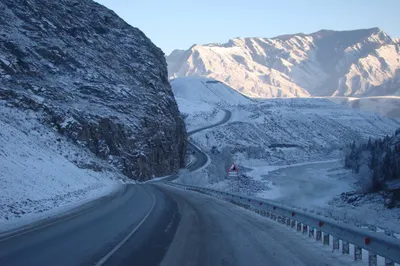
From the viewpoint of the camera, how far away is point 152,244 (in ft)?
36.5

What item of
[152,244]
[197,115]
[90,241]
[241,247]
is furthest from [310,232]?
[197,115]

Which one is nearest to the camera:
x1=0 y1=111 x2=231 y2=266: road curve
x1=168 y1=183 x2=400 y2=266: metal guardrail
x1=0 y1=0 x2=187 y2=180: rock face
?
x1=168 y1=183 x2=400 y2=266: metal guardrail

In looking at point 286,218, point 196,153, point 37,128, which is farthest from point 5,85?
point 196,153

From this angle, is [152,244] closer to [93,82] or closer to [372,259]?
[372,259]

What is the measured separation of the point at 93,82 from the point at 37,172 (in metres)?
40.0

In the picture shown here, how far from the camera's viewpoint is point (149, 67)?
271 feet

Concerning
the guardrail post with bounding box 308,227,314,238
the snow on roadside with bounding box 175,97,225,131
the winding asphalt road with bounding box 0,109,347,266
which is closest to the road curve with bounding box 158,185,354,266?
the winding asphalt road with bounding box 0,109,347,266

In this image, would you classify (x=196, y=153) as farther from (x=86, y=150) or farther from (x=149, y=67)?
(x=86, y=150)

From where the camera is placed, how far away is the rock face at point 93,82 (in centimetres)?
5112

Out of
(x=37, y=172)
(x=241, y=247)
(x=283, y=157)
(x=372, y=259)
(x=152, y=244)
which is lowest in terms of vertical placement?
(x=283, y=157)

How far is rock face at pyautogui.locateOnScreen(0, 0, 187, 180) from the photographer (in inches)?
2013

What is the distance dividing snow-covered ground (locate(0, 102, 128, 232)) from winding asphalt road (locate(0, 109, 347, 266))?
6.89ft

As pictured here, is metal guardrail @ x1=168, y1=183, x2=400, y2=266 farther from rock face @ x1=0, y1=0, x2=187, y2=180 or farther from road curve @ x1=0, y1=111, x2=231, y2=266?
rock face @ x1=0, y1=0, x2=187, y2=180

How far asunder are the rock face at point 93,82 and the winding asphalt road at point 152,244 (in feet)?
106
